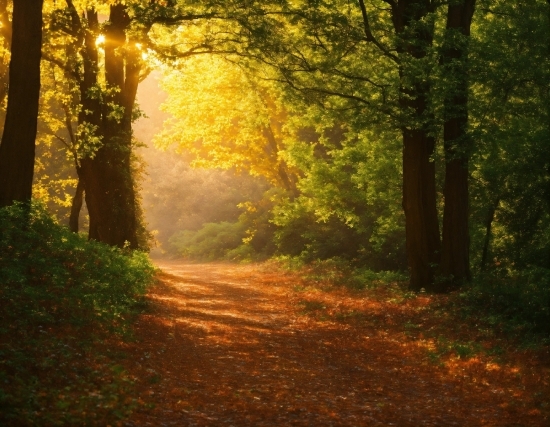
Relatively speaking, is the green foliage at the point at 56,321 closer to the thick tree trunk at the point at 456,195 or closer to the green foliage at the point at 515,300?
the green foliage at the point at 515,300

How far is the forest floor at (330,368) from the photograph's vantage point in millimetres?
8078

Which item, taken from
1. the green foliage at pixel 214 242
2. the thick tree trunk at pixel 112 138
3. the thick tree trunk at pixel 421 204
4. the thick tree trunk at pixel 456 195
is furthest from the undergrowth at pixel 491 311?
the green foliage at pixel 214 242

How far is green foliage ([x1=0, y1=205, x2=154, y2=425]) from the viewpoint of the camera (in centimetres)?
704

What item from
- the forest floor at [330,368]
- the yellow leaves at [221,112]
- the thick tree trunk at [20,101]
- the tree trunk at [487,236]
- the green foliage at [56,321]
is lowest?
the forest floor at [330,368]

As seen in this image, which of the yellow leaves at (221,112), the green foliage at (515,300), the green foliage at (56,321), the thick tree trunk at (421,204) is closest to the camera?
the green foliage at (56,321)

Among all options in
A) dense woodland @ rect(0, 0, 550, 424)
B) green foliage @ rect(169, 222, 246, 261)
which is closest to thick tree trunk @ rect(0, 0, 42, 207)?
dense woodland @ rect(0, 0, 550, 424)

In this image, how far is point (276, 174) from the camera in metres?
36.4

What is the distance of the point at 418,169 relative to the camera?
17578 mm

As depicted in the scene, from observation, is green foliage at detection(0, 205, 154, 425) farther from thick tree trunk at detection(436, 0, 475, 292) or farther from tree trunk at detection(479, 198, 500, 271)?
tree trunk at detection(479, 198, 500, 271)

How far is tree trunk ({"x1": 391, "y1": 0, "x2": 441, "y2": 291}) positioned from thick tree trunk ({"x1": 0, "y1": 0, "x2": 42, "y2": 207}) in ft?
29.9

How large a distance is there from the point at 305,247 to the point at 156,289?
1360 centimetres

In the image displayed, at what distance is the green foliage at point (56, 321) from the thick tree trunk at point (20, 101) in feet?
2.30

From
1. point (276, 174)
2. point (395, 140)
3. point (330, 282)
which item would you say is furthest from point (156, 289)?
point (276, 174)

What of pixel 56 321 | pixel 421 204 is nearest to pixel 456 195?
pixel 421 204
